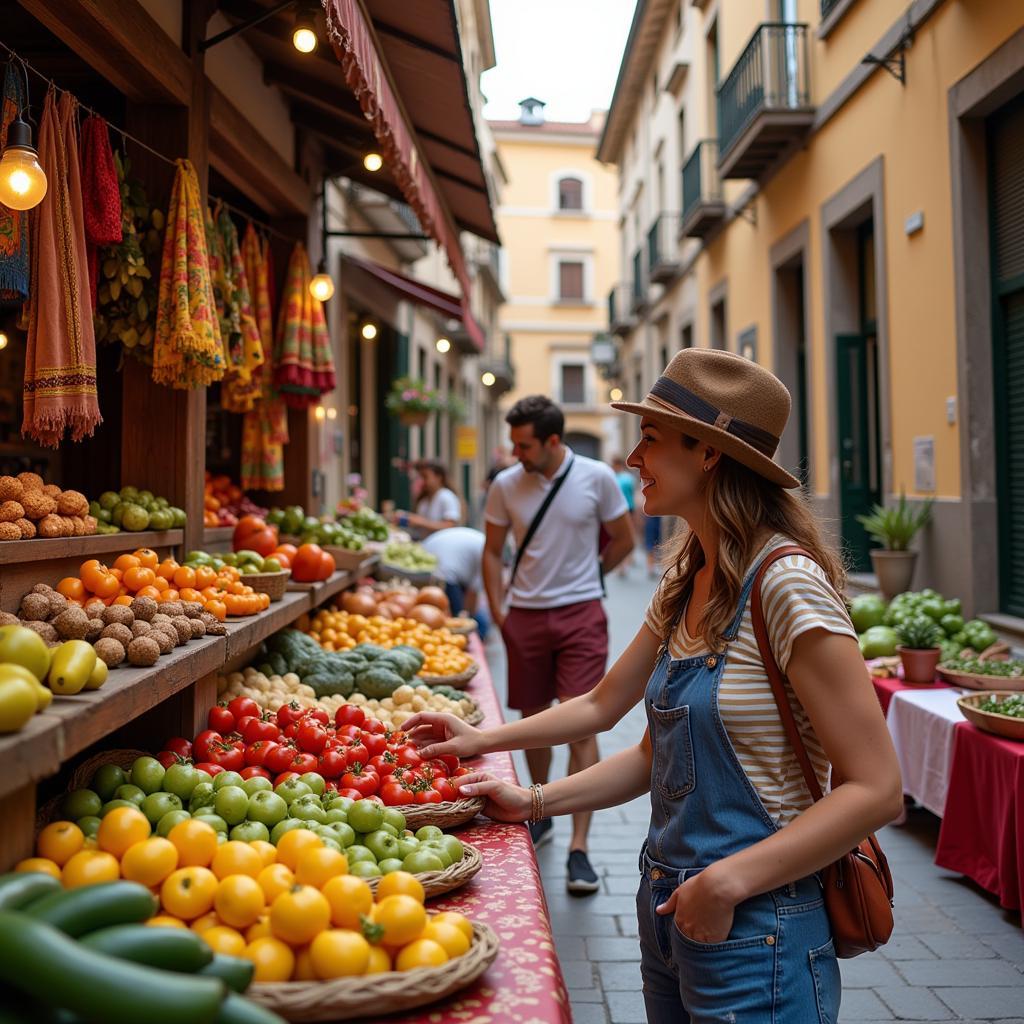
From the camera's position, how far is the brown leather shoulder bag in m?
2.00

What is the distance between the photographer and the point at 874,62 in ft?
27.2

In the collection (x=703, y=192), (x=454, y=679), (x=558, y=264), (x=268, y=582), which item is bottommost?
(x=454, y=679)

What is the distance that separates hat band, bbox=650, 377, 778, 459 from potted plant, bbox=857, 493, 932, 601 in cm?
618

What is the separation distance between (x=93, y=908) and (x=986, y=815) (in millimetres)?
4108

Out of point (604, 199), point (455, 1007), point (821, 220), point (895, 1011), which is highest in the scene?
point (604, 199)

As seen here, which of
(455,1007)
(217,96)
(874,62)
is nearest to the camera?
(455,1007)

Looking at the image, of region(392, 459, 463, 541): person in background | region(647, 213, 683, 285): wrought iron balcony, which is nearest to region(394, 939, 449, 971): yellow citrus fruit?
region(392, 459, 463, 541): person in background

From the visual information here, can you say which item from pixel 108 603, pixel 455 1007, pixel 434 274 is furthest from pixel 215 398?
pixel 434 274

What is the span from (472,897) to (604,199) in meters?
44.5

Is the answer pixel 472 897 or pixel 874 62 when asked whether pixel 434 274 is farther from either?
pixel 472 897

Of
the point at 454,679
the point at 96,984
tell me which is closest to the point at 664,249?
the point at 454,679

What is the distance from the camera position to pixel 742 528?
214 cm

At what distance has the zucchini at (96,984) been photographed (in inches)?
50.8

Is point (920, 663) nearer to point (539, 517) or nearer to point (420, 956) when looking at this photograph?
point (539, 517)
